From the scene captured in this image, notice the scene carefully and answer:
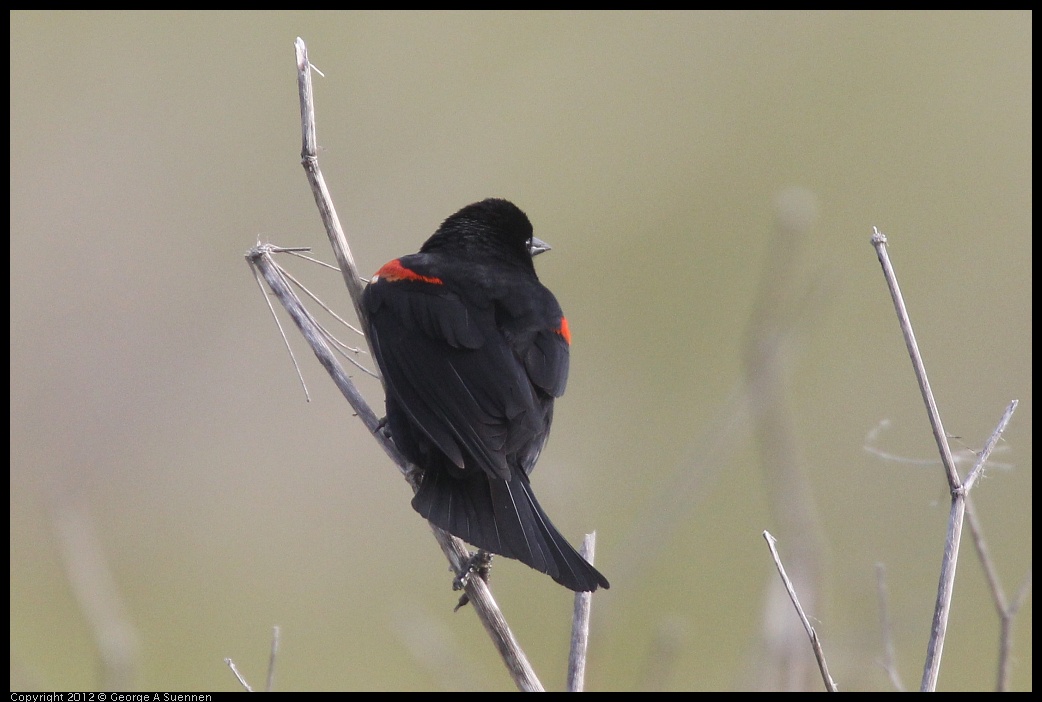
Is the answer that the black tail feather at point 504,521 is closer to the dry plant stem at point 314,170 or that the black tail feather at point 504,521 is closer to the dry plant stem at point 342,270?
the dry plant stem at point 342,270

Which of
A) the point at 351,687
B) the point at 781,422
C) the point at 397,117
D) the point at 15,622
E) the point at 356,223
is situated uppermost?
the point at 397,117

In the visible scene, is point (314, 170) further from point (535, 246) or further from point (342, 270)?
point (535, 246)

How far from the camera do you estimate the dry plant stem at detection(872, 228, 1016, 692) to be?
198 centimetres

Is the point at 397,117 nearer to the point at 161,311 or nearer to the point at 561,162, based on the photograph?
the point at 561,162

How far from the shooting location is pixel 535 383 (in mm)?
3072

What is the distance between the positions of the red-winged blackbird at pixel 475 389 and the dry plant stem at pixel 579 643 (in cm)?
4

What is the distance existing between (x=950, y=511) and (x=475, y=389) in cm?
133

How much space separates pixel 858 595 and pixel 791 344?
35.3 inches

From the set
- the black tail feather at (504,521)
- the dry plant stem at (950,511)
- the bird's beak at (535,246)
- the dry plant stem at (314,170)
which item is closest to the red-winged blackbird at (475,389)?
the black tail feather at (504,521)

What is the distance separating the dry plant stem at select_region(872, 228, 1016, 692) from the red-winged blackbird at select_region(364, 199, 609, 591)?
0.71 metres

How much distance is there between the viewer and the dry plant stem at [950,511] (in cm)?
198

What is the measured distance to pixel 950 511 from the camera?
2086mm

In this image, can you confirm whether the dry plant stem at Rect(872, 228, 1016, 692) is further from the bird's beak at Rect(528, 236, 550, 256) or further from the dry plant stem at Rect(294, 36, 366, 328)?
the bird's beak at Rect(528, 236, 550, 256)

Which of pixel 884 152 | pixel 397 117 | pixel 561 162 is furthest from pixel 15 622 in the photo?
pixel 884 152
